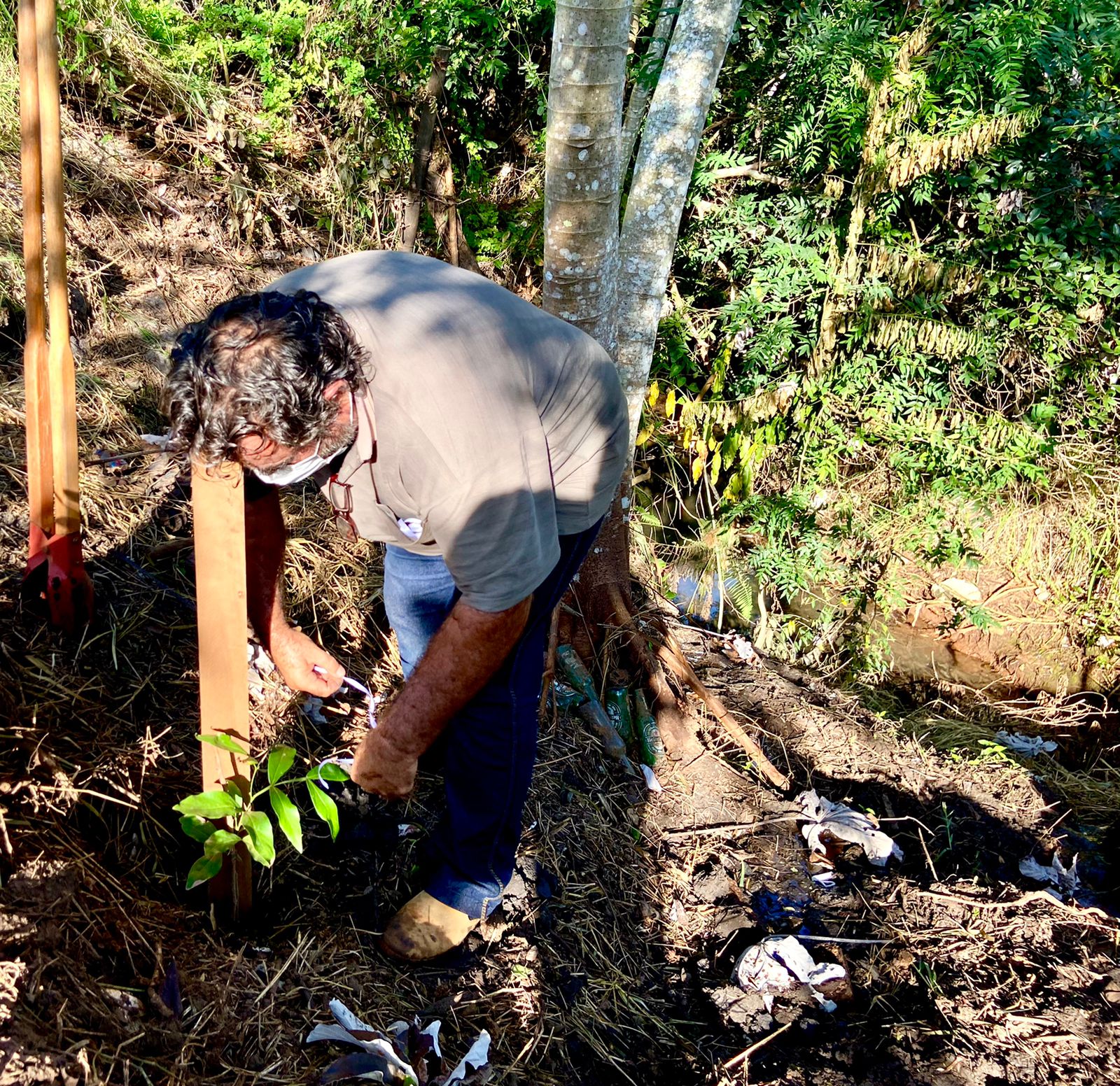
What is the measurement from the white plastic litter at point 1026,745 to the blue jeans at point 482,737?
345 cm

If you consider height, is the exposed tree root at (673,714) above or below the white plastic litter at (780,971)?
above

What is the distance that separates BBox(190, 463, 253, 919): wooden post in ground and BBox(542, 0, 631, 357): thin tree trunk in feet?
5.18

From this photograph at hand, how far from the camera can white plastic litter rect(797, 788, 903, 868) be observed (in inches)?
130

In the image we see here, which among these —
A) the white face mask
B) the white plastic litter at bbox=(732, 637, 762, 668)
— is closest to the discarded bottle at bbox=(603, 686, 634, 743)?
the white plastic litter at bbox=(732, 637, 762, 668)

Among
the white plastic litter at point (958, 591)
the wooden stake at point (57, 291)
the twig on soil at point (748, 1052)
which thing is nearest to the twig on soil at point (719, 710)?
the twig on soil at point (748, 1052)

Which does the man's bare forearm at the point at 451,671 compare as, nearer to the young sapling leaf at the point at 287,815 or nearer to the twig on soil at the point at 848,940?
the young sapling leaf at the point at 287,815

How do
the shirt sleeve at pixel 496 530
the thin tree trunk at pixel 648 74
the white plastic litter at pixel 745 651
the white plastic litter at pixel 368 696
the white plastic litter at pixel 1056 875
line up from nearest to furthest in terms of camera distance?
1. the shirt sleeve at pixel 496 530
2. the white plastic litter at pixel 368 696
3. the white plastic litter at pixel 1056 875
4. the thin tree trunk at pixel 648 74
5. the white plastic litter at pixel 745 651

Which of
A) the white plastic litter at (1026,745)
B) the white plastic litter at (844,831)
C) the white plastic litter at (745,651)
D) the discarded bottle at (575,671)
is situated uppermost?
the discarded bottle at (575,671)

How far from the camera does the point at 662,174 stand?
12.1ft

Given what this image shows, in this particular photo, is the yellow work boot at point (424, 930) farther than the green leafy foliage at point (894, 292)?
No

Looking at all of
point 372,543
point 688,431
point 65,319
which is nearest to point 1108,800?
point 688,431

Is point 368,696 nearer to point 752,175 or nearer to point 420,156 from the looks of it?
point 420,156

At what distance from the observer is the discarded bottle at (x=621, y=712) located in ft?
11.7

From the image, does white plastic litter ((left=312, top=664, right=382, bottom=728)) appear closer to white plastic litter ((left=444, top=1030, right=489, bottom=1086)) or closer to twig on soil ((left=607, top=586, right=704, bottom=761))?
white plastic litter ((left=444, top=1030, right=489, bottom=1086))
